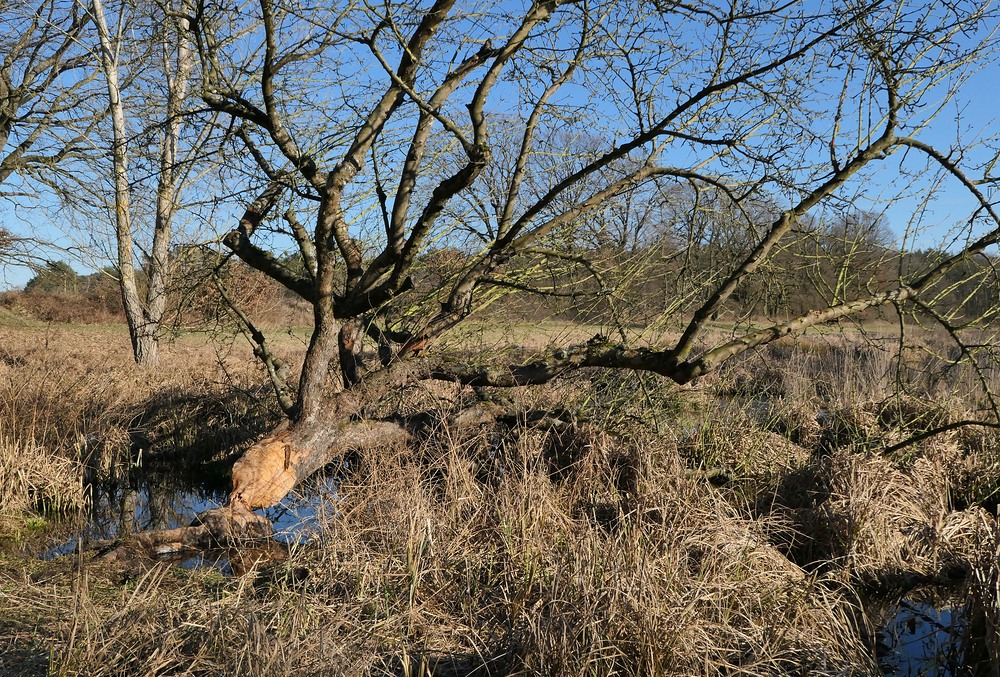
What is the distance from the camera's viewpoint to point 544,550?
4578mm

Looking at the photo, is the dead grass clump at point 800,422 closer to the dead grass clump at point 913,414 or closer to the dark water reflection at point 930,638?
the dead grass clump at point 913,414

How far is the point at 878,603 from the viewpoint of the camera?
5.21 metres

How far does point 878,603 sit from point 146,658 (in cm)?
434

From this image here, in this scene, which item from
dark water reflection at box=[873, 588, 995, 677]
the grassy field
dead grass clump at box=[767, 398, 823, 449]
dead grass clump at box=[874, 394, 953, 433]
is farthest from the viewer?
dead grass clump at box=[767, 398, 823, 449]

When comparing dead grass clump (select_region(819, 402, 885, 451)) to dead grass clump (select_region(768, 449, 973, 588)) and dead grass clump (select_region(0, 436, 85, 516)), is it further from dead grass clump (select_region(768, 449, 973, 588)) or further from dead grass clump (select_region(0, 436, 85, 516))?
dead grass clump (select_region(0, 436, 85, 516))

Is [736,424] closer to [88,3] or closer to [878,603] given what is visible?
[878,603]

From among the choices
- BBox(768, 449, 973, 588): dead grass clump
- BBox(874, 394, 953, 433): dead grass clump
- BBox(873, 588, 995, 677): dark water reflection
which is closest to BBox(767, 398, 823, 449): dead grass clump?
BBox(874, 394, 953, 433): dead grass clump

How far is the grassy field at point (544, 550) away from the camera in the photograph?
351 centimetres

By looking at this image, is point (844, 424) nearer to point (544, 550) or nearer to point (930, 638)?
point (930, 638)

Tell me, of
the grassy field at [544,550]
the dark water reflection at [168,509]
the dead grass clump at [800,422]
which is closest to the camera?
the grassy field at [544,550]

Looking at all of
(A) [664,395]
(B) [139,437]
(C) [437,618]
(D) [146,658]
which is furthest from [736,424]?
(B) [139,437]

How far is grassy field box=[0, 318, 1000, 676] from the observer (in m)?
3.51

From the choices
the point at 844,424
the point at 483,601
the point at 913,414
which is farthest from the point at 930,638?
the point at 913,414

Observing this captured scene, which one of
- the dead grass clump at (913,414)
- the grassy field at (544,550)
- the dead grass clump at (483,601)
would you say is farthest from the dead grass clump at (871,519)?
the dead grass clump at (913,414)
